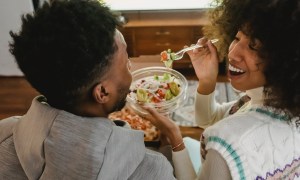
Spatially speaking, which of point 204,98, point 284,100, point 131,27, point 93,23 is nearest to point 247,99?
point 204,98

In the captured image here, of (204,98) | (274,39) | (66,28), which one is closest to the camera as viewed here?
(66,28)

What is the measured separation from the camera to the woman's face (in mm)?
1038

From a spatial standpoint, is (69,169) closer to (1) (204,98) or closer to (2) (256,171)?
(2) (256,171)

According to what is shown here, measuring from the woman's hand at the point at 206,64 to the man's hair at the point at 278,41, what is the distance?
314mm

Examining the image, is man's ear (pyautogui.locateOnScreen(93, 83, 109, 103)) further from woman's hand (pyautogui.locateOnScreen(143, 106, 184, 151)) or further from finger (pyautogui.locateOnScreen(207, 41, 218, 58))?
finger (pyautogui.locateOnScreen(207, 41, 218, 58))

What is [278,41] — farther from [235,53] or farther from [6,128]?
[6,128]

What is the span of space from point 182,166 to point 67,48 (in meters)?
0.66

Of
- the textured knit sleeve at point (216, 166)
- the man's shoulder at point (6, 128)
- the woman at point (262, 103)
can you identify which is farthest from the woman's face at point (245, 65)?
the man's shoulder at point (6, 128)

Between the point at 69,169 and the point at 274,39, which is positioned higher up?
the point at 274,39

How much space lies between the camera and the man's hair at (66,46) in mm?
809

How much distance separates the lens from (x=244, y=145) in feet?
3.27

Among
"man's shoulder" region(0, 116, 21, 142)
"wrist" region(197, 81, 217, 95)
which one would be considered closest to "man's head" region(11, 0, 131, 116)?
"man's shoulder" region(0, 116, 21, 142)

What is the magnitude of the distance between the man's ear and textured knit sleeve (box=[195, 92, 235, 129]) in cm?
61

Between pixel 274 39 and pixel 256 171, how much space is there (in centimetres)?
38
